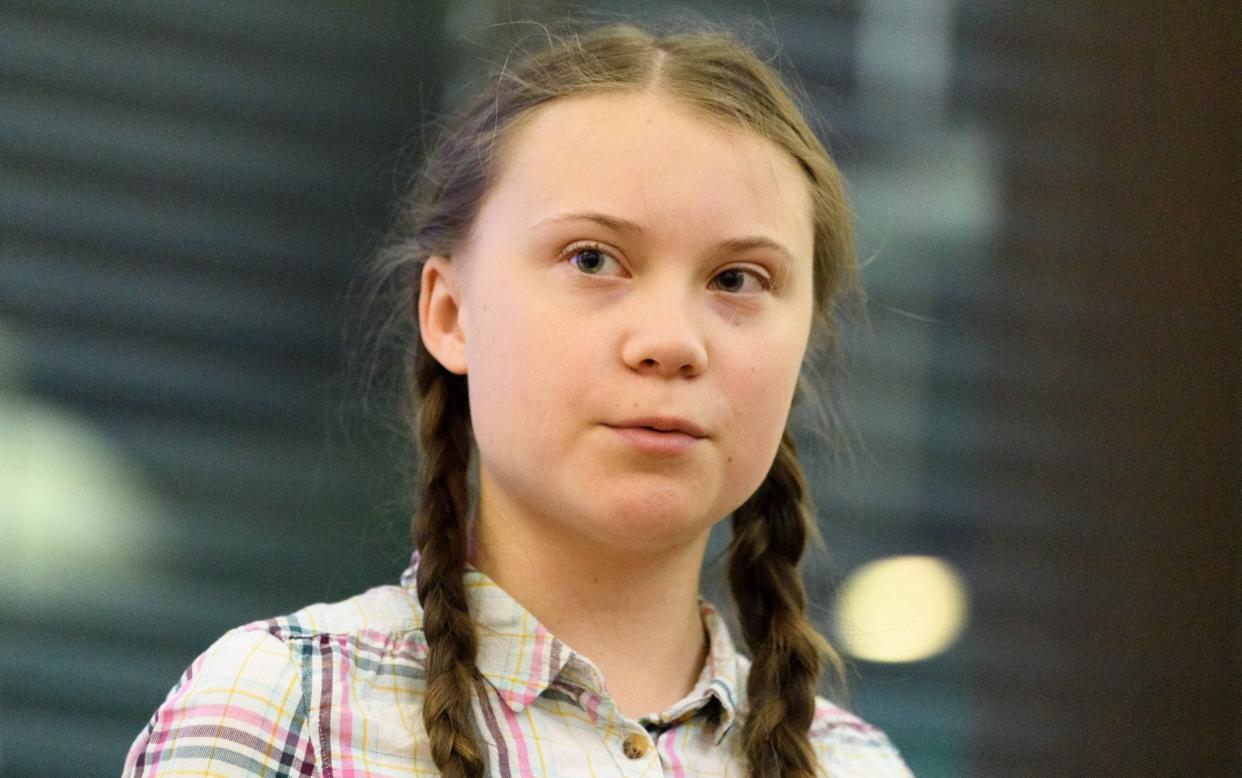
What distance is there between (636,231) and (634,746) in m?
0.39

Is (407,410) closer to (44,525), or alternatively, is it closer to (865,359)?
(44,525)

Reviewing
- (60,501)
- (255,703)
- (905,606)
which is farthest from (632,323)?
(905,606)

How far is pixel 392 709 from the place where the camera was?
1128 mm

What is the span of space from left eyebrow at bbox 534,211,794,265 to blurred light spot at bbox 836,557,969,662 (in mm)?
711

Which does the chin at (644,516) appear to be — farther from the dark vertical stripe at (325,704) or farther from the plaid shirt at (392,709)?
the dark vertical stripe at (325,704)

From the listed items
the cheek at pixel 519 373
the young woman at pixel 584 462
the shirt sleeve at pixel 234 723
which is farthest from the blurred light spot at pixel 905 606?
the shirt sleeve at pixel 234 723

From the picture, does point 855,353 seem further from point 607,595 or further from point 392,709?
point 392,709

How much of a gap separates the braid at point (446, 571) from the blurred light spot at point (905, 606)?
0.67m

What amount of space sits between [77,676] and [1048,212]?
1259 mm

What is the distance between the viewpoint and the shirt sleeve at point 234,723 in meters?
1.05

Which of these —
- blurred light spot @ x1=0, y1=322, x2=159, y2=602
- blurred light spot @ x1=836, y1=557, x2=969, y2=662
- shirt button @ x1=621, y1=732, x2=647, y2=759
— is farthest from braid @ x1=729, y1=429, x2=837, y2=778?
blurred light spot @ x1=0, y1=322, x2=159, y2=602

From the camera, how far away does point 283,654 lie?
1.11 m

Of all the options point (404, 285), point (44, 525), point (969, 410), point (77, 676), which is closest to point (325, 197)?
point (404, 285)

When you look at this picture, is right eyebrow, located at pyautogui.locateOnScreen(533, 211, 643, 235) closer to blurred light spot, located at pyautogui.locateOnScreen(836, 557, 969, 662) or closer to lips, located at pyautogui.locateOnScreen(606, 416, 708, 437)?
lips, located at pyautogui.locateOnScreen(606, 416, 708, 437)
